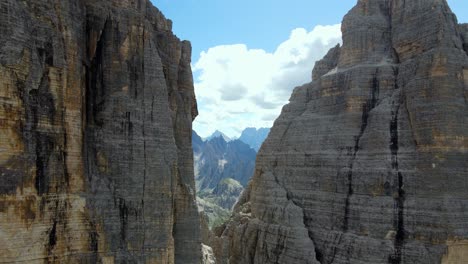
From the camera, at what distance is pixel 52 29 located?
19.4 m

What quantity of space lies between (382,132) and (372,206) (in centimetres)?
537

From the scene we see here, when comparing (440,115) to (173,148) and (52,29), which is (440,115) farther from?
(52,29)

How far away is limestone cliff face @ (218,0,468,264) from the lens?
89.9ft

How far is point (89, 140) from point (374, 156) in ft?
64.3

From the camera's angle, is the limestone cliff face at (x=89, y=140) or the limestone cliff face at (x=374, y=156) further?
the limestone cliff face at (x=374, y=156)

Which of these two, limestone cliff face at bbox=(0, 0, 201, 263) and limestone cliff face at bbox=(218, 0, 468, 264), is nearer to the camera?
limestone cliff face at bbox=(0, 0, 201, 263)

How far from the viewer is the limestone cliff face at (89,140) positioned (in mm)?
17797

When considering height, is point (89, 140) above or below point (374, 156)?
above

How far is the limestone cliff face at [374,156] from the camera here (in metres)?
27.4

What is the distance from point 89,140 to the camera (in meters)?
21.9

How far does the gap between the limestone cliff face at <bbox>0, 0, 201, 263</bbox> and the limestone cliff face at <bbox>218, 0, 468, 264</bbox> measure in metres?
10.1

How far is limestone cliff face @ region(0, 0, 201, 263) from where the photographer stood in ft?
58.4

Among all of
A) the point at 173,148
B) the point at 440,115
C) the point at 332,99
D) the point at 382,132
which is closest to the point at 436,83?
the point at 440,115

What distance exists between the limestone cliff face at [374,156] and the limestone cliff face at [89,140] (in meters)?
10.1
